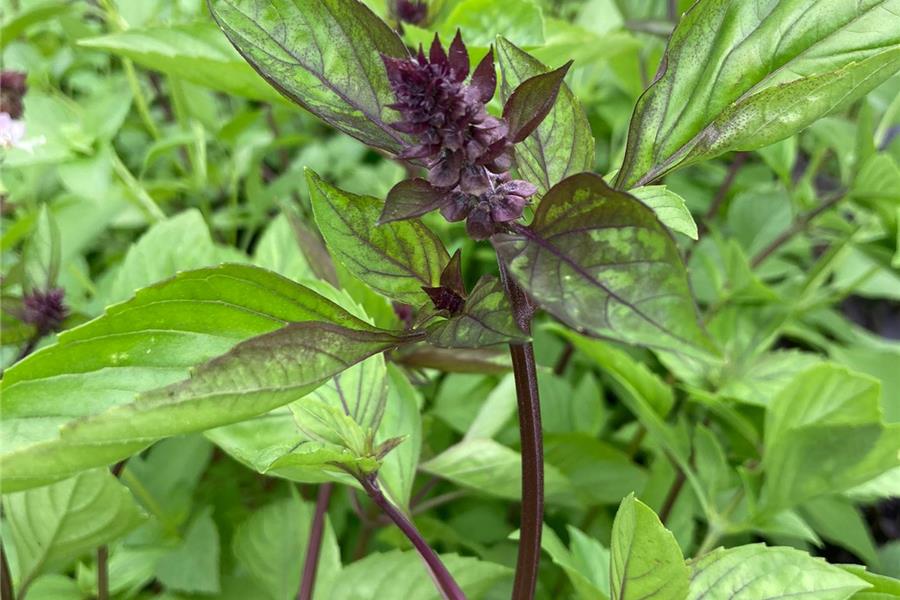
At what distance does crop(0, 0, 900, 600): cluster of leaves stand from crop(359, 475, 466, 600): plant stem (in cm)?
1

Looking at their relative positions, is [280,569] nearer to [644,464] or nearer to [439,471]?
[439,471]

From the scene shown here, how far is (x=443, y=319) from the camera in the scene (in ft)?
1.38

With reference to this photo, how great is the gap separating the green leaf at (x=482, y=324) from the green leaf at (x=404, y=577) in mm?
348

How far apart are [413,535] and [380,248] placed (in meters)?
0.19

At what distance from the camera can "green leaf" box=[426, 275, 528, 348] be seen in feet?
1.21

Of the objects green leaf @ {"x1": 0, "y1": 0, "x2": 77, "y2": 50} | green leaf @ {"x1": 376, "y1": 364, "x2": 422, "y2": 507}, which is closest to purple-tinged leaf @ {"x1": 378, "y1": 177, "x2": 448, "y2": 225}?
green leaf @ {"x1": 376, "y1": 364, "x2": 422, "y2": 507}

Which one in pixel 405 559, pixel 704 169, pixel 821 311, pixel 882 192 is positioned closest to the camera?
pixel 405 559

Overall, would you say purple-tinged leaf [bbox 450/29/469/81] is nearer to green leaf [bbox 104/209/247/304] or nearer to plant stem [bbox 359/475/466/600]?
plant stem [bbox 359/475/466/600]

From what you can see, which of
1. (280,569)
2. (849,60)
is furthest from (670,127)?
(280,569)

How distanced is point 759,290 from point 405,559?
1.83 feet

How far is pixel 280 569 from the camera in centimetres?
81

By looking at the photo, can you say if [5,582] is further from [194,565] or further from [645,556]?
[645,556]

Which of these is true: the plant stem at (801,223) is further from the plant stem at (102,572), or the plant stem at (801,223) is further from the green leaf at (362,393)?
the plant stem at (102,572)

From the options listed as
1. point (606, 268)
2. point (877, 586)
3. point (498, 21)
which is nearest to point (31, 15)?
point (498, 21)
